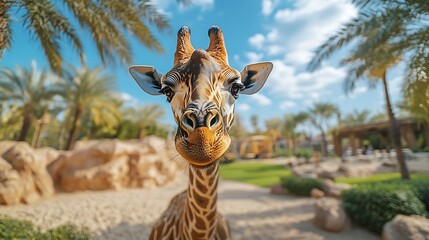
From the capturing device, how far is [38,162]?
31.1 feet

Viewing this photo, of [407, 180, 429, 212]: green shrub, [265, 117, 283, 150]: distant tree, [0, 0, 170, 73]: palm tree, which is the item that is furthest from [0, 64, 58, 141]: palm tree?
[265, 117, 283, 150]: distant tree

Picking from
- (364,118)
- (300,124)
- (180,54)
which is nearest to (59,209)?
(180,54)

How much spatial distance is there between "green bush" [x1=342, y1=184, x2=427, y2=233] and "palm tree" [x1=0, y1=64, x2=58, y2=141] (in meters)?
19.3

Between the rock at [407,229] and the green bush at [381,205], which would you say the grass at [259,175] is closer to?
the green bush at [381,205]

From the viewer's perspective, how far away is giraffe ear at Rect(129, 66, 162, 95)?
2.45 metres

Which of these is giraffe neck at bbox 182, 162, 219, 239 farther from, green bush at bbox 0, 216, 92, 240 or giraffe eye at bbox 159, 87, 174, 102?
green bush at bbox 0, 216, 92, 240

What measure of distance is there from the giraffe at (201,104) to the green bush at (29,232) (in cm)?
156

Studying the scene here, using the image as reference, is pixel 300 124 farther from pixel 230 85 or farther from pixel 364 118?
pixel 230 85

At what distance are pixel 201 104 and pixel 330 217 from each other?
723 cm

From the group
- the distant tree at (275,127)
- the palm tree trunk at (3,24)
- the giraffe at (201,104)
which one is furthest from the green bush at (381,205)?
the distant tree at (275,127)

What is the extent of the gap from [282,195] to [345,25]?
8.18 metres

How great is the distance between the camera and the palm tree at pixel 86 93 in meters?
17.1

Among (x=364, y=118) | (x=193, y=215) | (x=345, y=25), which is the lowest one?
(x=193, y=215)

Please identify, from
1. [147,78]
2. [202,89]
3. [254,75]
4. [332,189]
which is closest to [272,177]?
[332,189]
